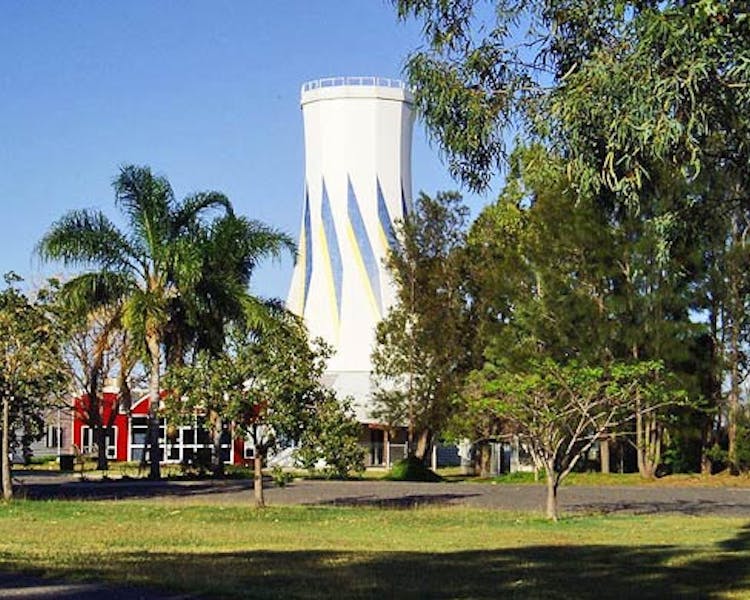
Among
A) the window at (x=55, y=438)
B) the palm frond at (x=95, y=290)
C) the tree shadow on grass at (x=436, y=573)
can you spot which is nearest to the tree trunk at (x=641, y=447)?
the palm frond at (x=95, y=290)

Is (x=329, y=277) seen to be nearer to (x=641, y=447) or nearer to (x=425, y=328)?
(x=425, y=328)

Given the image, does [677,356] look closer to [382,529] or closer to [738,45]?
[382,529]

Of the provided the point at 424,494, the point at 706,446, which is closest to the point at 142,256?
the point at 424,494

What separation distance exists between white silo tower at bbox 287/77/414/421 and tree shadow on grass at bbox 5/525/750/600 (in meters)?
49.3

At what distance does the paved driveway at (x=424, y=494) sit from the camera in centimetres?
2989

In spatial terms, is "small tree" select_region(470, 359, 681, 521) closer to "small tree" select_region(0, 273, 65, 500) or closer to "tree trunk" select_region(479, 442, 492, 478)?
"small tree" select_region(0, 273, 65, 500)

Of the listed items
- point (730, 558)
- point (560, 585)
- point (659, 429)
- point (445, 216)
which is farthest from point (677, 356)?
point (560, 585)

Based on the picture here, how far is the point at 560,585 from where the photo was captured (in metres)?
13.0

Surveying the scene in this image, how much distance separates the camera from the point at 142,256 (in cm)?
3978

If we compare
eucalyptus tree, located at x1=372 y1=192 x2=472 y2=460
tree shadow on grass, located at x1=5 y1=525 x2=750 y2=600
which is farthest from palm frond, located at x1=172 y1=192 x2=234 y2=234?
tree shadow on grass, located at x1=5 y1=525 x2=750 y2=600

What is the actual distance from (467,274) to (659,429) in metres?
8.80

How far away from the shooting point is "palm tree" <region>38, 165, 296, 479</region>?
38625mm

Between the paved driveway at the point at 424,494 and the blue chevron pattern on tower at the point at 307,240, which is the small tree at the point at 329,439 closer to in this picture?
the paved driveway at the point at 424,494

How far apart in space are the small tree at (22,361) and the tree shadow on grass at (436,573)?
13602mm
